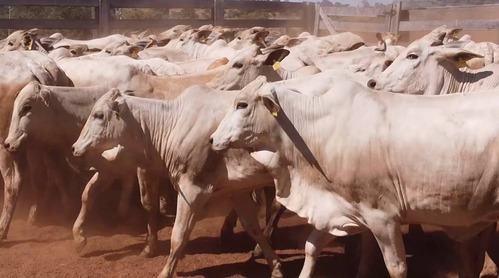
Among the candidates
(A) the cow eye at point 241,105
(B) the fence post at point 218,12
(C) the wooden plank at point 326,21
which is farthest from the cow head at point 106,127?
(C) the wooden plank at point 326,21

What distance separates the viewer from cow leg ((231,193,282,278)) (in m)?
7.85

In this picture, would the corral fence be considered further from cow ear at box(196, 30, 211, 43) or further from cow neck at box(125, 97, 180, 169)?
cow neck at box(125, 97, 180, 169)

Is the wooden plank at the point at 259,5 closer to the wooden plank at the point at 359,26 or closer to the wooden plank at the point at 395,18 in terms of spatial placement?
the wooden plank at the point at 359,26

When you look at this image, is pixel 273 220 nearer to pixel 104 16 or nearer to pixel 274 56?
pixel 274 56

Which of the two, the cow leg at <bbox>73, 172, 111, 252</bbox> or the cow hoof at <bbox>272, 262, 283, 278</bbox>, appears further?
the cow leg at <bbox>73, 172, 111, 252</bbox>

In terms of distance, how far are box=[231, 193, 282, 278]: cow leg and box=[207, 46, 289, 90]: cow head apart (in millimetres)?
1608

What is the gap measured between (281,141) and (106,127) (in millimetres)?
1866

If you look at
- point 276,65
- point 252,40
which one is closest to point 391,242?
point 276,65

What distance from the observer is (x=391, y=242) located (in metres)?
6.37

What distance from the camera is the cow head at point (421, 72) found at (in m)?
8.25

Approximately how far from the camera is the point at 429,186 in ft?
20.2

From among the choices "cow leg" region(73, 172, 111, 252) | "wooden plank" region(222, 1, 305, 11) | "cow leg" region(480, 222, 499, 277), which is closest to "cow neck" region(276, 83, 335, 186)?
"cow leg" region(480, 222, 499, 277)

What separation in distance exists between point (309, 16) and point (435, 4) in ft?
15.3

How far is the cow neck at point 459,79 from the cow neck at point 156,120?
8.70 ft
